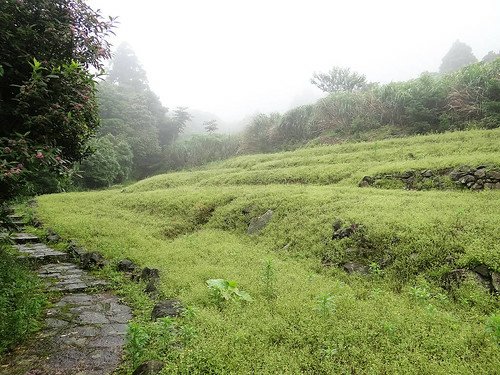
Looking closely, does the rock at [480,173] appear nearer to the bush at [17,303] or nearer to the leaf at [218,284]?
the leaf at [218,284]

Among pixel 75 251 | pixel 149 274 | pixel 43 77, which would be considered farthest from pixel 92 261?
pixel 43 77

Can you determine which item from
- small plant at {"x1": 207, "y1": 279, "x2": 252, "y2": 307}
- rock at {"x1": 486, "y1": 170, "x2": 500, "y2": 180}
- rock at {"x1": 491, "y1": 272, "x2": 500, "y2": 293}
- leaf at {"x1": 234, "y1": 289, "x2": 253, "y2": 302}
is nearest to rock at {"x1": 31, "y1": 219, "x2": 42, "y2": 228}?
small plant at {"x1": 207, "y1": 279, "x2": 252, "y2": 307}

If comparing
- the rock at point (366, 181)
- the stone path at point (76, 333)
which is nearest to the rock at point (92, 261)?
the stone path at point (76, 333)

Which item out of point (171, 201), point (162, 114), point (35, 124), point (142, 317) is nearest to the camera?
point (35, 124)

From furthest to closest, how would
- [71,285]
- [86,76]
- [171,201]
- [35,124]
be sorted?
[171,201] → [71,285] → [86,76] → [35,124]

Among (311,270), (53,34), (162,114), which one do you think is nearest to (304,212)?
(311,270)

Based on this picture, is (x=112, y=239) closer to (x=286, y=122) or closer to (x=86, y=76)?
(x=86, y=76)

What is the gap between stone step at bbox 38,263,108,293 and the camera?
8133 millimetres

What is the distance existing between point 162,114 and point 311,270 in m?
48.9

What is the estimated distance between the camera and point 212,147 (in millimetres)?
39438

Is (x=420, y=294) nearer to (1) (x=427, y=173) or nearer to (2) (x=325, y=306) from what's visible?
(2) (x=325, y=306)

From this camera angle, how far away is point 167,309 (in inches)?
248

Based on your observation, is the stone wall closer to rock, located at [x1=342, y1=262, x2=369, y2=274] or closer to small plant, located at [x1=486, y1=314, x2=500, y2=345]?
rock, located at [x1=342, y1=262, x2=369, y2=274]

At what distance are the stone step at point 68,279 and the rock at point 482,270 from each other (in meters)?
8.40
